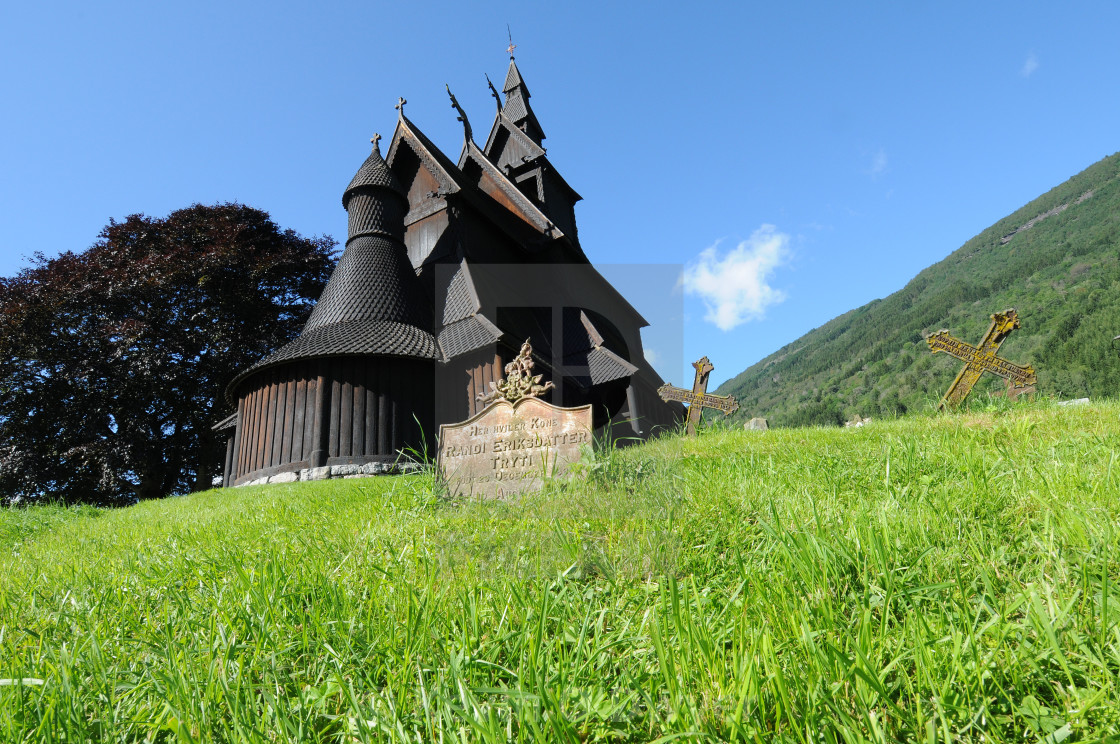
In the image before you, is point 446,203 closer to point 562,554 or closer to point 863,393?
point 562,554

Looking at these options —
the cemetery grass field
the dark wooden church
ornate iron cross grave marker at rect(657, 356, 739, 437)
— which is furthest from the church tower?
the cemetery grass field

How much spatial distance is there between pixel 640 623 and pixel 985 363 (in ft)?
26.3

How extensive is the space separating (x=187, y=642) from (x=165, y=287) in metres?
24.4

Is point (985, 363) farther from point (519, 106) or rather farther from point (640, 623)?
point (519, 106)

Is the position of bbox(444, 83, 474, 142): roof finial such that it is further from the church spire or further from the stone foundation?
the stone foundation

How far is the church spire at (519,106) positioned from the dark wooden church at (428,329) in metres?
3.63

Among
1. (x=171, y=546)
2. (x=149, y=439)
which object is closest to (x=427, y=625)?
(x=171, y=546)

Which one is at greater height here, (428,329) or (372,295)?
(372,295)

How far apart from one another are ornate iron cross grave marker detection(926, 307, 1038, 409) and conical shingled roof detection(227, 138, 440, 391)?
9686mm

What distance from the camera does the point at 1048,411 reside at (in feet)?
19.8

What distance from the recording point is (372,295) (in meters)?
14.0

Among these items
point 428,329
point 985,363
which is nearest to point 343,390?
point 428,329

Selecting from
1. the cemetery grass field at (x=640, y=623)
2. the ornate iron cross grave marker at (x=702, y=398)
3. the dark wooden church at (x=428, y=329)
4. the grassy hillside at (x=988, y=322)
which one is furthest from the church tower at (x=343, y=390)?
the grassy hillside at (x=988, y=322)

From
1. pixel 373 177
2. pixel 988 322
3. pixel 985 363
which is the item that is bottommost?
pixel 985 363
